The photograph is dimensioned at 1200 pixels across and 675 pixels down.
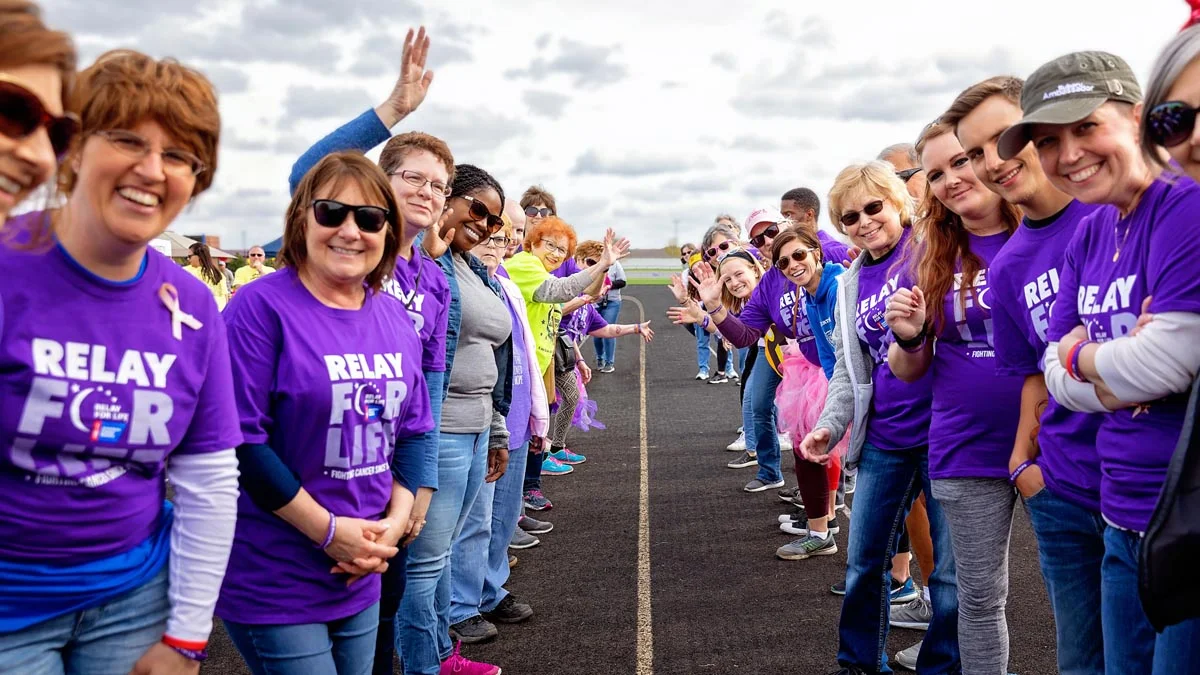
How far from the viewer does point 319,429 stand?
235cm

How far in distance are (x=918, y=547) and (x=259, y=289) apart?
359cm

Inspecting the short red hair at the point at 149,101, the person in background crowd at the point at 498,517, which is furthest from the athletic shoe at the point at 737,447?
the short red hair at the point at 149,101

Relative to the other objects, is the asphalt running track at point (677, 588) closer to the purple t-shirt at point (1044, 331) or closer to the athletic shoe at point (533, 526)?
the athletic shoe at point (533, 526)

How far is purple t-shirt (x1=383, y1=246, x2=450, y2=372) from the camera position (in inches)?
128

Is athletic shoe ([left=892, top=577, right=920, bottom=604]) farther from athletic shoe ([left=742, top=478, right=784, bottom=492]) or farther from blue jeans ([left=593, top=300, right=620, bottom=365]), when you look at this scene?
blue jeans ([left=593, top=300, right=620, bottom=365])

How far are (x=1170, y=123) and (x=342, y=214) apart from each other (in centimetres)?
198

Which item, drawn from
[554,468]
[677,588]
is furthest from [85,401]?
[554,468]

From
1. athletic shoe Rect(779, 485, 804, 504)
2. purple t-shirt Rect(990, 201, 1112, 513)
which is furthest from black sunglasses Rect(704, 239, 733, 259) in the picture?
purple t-shirt Rect(990, 201, 1112, 513)

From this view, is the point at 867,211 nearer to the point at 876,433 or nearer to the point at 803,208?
the point at 876,433

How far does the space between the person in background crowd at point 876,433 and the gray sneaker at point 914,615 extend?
1016mm

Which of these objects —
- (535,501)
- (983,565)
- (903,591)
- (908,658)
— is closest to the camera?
(983,565)

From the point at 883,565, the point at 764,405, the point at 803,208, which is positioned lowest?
the point at 883,565

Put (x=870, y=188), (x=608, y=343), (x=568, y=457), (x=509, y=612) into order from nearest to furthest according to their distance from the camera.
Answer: (x=870, y=188), (x=509, y=612), (x=568, y=457), (x=608, y=343)

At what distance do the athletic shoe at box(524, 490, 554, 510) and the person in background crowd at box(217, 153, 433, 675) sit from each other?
16.0 feet
